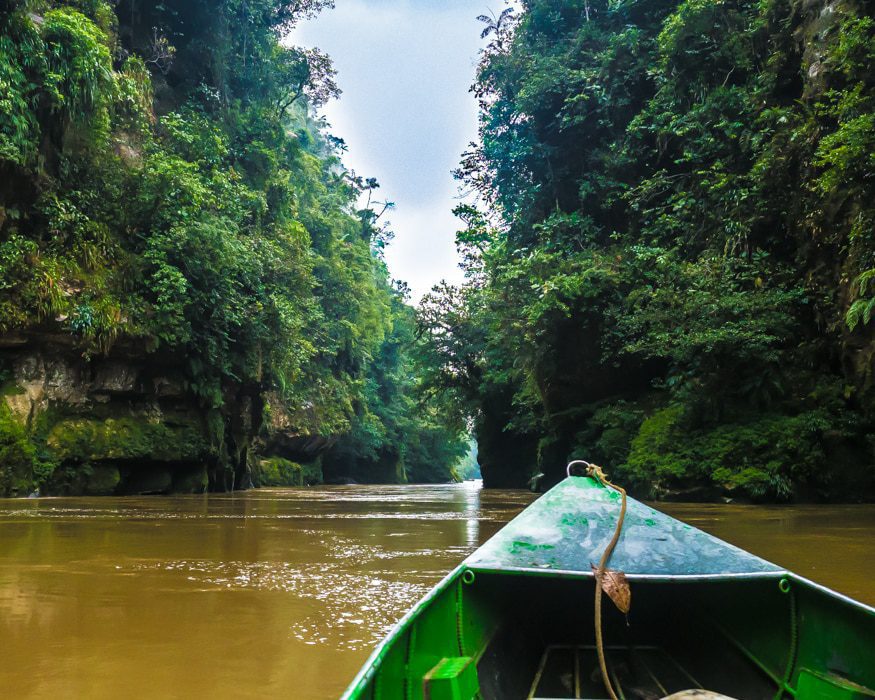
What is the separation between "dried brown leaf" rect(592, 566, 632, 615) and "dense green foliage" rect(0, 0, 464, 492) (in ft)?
32.7

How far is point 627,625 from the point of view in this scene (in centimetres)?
221

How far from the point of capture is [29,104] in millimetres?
9898

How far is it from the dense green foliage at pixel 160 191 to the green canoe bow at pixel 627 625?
961cm

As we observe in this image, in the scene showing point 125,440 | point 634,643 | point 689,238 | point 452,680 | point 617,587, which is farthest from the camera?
point 689,238

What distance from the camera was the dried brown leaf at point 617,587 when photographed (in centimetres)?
187

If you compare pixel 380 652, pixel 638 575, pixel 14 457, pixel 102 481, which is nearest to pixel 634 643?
pixel 638 575

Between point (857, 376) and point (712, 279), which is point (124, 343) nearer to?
point (712, 279)

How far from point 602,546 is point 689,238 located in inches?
436

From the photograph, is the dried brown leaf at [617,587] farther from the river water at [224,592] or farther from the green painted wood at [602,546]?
the river water at [224,592]

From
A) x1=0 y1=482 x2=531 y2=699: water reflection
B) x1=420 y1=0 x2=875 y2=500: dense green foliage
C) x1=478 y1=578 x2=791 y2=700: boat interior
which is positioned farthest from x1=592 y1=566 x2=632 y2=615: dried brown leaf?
x1=420 y1=0 x2=875 y2=500: dense green foliage

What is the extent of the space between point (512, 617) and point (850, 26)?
29.6 feet

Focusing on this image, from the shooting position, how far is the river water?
6.22 ft

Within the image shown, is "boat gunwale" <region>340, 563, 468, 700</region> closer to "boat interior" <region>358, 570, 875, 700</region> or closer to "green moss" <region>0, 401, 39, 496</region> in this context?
"boat interior" <region>358, 570, 875, 700</region>

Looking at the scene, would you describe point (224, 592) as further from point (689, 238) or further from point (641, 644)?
point (689, 238)
